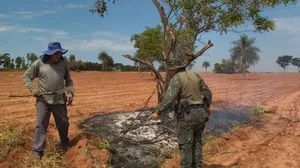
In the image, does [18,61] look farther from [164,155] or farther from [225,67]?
[164,155]

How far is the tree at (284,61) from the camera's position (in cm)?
8796

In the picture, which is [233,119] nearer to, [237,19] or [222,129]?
Result: [222,129]

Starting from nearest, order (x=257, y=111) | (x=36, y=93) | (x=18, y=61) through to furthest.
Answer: (x=36, y=93) → (x=257, y=111) → (x=18, y=61)

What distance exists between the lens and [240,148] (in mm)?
7289

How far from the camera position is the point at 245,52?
47.6 metres

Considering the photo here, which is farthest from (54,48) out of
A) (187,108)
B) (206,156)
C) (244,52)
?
(244,52)

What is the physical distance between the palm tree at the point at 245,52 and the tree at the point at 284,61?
41592mm

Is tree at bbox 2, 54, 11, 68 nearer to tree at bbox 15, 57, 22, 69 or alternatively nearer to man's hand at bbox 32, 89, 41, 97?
tree at bbox 15, 57, 22, 69

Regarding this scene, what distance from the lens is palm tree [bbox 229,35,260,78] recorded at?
1840 inches

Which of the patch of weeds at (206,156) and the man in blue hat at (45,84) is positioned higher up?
the man in blue hat at (45,84)

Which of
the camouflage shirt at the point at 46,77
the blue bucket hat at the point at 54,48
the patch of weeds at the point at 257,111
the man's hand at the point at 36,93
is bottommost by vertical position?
the patch of weeds at the point at 257,111

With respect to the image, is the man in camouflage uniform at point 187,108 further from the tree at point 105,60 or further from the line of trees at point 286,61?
the line of trees at point 286,61

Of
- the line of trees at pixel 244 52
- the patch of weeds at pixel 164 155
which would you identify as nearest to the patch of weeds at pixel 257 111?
the patch of weeds at pixel 164 155

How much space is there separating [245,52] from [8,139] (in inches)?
1770
